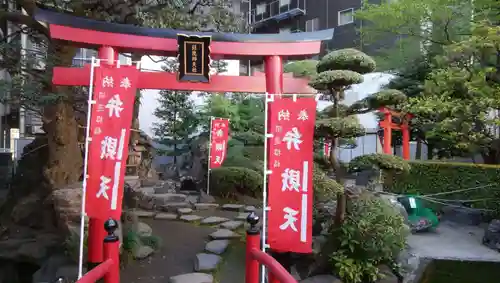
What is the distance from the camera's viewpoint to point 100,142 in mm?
5352

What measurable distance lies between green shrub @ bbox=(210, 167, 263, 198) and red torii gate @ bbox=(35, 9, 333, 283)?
656 centimetres

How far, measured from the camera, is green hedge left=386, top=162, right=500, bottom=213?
12055 millimetres

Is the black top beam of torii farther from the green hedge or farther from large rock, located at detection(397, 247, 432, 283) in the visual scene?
the green hedge

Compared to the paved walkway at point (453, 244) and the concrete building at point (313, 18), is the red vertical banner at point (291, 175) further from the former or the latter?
the concrete building at point (313, 18)

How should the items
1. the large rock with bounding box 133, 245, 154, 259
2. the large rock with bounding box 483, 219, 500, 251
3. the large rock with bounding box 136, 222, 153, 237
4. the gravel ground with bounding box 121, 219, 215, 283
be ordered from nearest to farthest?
the gravel ground with bounding box 121, 219, 215, 283 < the large rock with bounding box 133, 245, 154, 259 < the large rock with bounding box 136, 222, 153, 237 < the large rock with bounding box 483, 219, 500, 251

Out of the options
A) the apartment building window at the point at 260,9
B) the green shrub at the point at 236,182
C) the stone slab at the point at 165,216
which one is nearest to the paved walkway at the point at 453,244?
the green shrub at the point at 236,182

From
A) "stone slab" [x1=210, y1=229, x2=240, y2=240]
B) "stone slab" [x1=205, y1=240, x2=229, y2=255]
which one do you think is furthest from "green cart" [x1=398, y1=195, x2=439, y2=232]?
"stone slab" [x1=205, y1=240, x2=229, y2=255]

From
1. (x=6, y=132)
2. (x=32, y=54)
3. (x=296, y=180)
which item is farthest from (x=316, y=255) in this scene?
(x=6, y=132)

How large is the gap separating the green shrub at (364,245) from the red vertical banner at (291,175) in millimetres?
1692

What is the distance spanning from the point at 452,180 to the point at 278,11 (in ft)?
68.4

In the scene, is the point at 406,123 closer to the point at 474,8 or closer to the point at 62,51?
the point at 474,8

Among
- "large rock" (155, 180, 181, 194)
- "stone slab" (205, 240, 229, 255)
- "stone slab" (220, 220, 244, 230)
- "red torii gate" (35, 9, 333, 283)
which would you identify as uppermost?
"red torii gate" (35, 9, 333, 283)

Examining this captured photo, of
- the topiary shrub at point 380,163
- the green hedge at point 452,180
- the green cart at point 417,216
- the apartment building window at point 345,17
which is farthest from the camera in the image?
the apartment building window at point 345,17

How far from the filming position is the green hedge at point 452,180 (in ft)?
39.5
